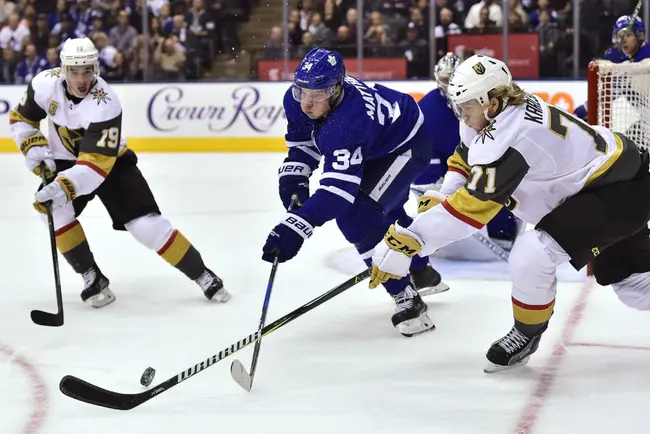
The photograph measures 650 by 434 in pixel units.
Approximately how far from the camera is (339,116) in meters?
2.99

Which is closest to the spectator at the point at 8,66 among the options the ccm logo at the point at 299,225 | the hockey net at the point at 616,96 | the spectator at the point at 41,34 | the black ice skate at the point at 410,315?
the spectator at the point at 41,34

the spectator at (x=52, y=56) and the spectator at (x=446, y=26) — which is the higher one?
the spectator at (x=446, y=26)

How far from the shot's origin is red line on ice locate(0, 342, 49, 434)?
246cm

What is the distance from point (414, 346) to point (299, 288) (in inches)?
35.9

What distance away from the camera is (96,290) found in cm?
374

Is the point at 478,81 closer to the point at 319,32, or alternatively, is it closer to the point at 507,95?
the point at 507,95

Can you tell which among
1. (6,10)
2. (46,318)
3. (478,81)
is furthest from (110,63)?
(478,81)

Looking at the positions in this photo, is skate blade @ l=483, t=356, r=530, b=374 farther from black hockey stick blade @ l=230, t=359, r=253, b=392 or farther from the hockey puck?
the hockey puck

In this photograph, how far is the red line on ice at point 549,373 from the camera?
97.0 inches

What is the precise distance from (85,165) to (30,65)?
5538mm

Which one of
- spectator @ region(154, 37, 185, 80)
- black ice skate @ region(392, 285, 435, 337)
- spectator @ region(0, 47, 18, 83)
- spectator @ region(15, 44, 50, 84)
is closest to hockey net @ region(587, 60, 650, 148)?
black ice skate @ region(392, 285, 435, 337)

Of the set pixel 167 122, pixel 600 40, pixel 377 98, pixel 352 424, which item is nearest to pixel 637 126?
pixel 377 98

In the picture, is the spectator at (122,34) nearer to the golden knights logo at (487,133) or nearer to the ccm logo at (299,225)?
the ccm logo at (299,225)

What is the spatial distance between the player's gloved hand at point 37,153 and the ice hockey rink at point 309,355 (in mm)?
516
